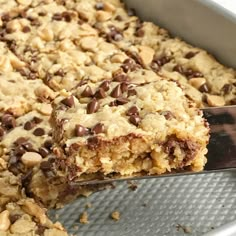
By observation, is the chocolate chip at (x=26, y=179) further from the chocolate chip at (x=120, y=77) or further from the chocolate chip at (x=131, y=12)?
the chocolate chip at (x=131, y=12)

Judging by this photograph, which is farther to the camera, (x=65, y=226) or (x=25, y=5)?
(x=25, y=5)

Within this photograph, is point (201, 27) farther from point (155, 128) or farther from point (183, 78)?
point (155, 128)

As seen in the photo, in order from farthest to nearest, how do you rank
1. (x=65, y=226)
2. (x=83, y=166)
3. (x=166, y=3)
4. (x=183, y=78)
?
(x=166, y=3) → (x=183, y=78) → (x=65, y=226) → (x=83, y=166)

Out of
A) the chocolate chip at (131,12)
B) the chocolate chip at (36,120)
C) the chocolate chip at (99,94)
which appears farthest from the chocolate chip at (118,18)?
the chocolate chip at (99,94)

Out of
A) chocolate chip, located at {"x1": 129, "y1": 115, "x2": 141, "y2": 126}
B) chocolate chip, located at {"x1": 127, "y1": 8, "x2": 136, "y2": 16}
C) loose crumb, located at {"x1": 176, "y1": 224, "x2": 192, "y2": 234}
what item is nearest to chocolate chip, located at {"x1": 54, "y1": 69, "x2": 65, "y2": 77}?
chocolate chip, located at {"x1": 127, "y1": 8, "x2": 136, "y2": 16}

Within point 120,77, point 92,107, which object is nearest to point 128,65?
point 120,77

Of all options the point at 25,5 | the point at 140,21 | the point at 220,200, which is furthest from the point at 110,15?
the point at 220,200

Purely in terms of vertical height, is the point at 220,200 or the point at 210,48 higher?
the point at 210,48

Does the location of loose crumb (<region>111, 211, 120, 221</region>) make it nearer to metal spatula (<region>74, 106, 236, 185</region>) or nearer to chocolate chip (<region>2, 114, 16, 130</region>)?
metal spatula (<region>74, 106, 236, 185</region>)

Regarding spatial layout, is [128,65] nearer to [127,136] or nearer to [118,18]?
[118,18]
